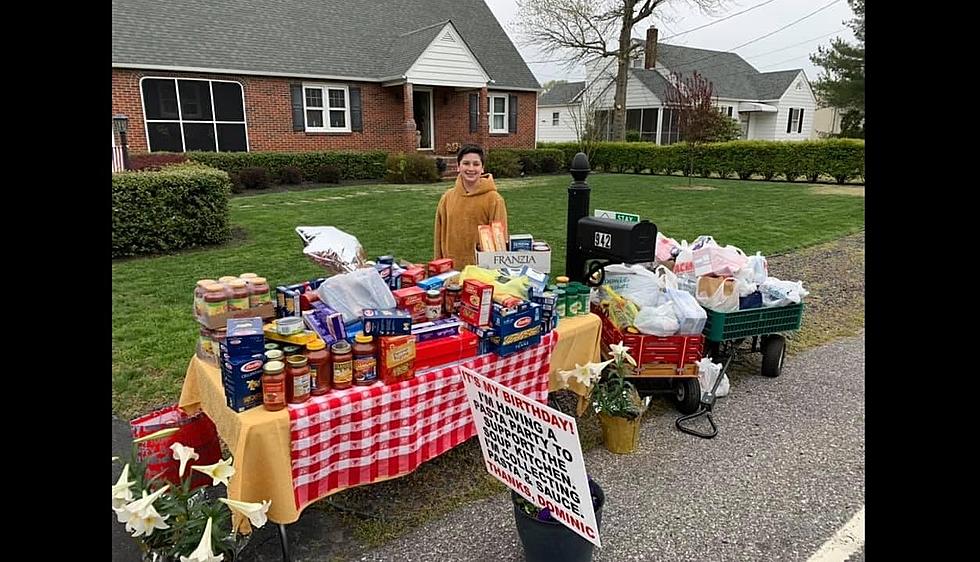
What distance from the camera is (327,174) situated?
1694 centimetres

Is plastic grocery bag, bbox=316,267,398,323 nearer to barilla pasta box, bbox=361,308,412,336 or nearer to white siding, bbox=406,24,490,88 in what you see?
barilla pasta box, bbox=361,308,412,336

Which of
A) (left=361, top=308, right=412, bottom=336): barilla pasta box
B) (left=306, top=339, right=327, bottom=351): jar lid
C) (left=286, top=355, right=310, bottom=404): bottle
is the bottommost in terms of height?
(left=286, top=355, right=310, bottom=404): bottle

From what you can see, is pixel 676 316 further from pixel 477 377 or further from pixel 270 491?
pixel 270 491

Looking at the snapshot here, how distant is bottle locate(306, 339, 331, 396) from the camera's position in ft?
8.30

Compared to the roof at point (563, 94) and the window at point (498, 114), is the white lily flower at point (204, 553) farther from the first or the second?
the roof at point (563, 94)

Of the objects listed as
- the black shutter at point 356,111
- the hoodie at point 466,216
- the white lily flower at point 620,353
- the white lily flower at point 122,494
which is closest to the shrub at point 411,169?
the black shutter at point 356,111

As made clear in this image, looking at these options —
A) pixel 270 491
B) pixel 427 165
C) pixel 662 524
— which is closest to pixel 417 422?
pixel 270 491

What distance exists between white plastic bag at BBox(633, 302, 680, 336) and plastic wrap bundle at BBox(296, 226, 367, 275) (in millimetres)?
1856

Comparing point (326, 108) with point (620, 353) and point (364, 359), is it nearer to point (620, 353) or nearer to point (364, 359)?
point (620, 353)

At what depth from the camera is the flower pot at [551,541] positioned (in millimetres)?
2434

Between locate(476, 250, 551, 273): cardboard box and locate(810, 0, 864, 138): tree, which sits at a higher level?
locate(810, 0, 864, 138): tree

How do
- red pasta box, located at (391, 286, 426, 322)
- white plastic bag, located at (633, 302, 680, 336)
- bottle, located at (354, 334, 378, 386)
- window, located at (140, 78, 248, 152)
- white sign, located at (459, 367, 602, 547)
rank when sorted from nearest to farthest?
1. white sign, located at (459, 367, 602, 547)
2. bottle, located at (354, 334, 378, 386)
3. red pasta box, located at (391, 286, 426, 322)
4. white plastic bag, located at (633, 302, 680, 336)
5. window, located at (140, 78, 248, 152)

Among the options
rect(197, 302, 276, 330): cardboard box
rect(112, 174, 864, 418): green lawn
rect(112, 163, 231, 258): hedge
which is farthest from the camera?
rect(112, 163, 231, 258): hedge

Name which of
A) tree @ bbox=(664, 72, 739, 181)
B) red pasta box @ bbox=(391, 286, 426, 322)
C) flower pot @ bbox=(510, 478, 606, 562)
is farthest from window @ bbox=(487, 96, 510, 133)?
flower pot @ bbox=(510, 478, 606, 562)
